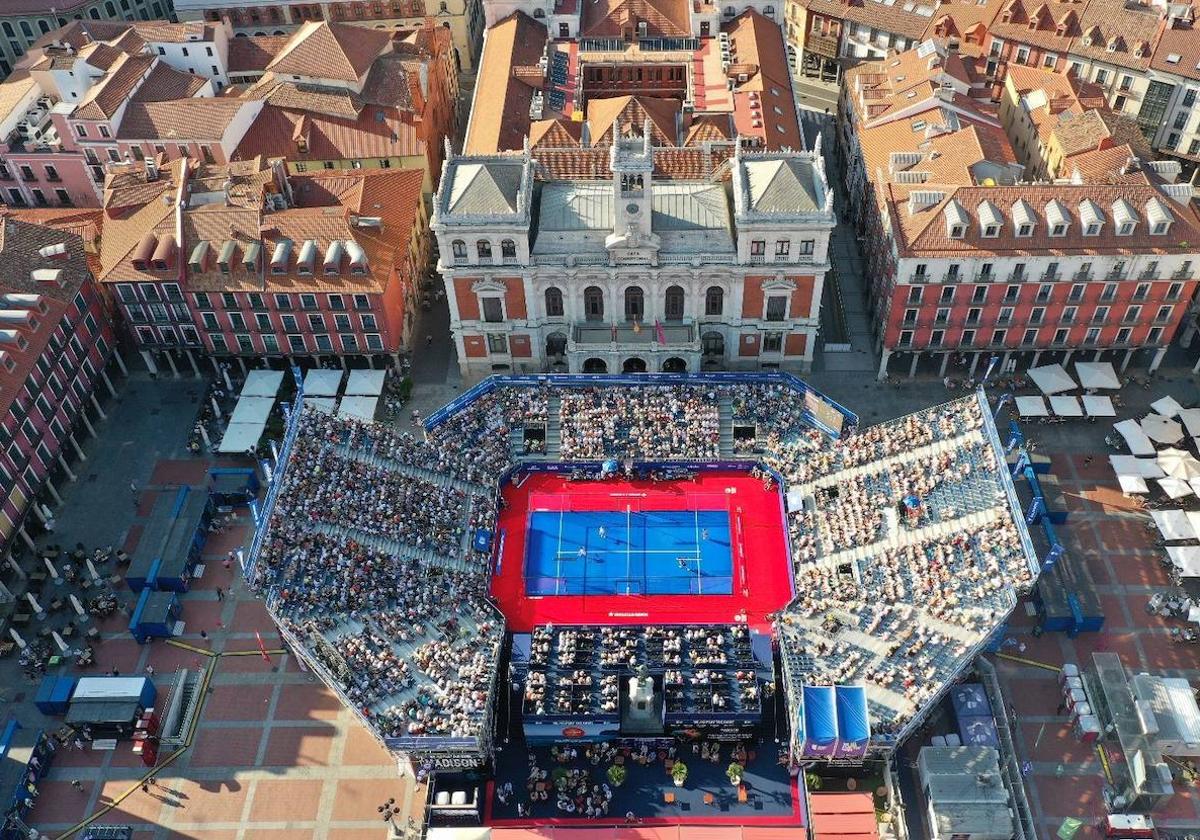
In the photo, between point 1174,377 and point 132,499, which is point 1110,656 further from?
point 132,499

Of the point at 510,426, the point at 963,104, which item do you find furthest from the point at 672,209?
the point at 963,104

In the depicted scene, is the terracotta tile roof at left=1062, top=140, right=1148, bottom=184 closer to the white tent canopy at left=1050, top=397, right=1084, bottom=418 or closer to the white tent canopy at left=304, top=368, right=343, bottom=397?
the white tent canopy at left=1050, top=397, right=1084, bottom=418

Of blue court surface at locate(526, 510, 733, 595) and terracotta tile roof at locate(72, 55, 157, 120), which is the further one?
terracotta tile roof at locate(72, 55, 157, 120)

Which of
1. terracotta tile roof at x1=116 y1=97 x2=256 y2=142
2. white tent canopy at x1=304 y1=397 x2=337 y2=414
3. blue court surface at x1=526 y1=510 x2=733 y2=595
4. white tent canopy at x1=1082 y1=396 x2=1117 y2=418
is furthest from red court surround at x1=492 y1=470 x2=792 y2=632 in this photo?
terracotta tile roof at x1=116 y1=97 x2=256 y2=142

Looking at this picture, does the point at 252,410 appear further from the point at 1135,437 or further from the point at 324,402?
the point at 1135,437

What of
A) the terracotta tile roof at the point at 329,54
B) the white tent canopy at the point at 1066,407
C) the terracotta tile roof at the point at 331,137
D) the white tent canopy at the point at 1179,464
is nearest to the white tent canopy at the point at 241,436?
the terracotta tile roof at the point at 331,137

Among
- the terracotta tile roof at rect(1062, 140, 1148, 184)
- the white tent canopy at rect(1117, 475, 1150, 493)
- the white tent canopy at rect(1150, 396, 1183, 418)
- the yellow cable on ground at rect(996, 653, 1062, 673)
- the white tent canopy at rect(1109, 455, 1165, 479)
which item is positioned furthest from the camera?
the terracotta tile roof at rect(1062, 140, 1148, 184)
